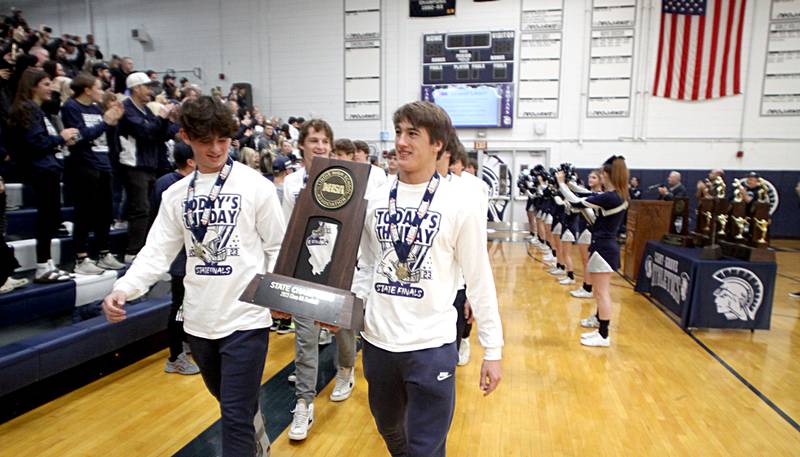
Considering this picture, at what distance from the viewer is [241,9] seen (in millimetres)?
13336

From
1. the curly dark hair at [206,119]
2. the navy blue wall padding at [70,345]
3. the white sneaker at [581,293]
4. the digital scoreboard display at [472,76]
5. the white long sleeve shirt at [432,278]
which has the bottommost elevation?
the white sneaker at [581,293]

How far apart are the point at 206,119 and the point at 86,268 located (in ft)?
10.1

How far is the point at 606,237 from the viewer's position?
13.9ft

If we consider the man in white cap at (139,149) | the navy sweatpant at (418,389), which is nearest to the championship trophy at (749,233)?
the navy sweatpant at (418,389)

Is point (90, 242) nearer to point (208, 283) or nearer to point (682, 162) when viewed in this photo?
point (208, 283)

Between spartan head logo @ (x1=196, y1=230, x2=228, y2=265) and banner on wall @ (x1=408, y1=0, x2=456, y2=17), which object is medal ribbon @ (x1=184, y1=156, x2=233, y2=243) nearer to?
spartan head logo @ (x1=196, y1=230, x2=228, y2=265)

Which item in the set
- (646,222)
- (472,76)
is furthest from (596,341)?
(472,76)

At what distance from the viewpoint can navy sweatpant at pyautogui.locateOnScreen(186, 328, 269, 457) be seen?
69.1 inches

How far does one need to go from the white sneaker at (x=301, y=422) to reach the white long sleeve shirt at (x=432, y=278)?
54.4 inches

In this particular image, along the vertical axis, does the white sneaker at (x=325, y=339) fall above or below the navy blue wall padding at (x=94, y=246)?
below

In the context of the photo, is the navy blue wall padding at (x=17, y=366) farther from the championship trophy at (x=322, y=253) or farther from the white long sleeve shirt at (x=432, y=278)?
the white long sleeve shirt at (x=432, y=278)

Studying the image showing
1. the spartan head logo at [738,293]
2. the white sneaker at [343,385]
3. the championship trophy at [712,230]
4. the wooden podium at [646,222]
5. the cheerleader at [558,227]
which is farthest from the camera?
the cheerleader at [558,227]

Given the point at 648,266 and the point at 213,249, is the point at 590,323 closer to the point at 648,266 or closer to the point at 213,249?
the point at 648,266

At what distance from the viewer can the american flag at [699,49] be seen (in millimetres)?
11008
